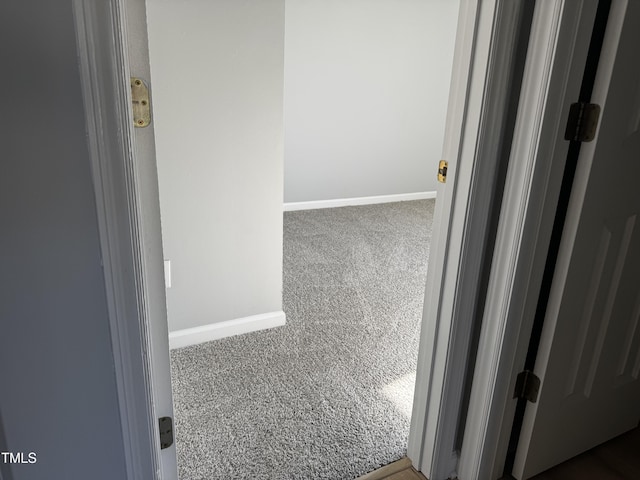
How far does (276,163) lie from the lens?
2.10 m

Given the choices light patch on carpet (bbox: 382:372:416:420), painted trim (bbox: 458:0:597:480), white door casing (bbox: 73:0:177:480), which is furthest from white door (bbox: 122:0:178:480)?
light patch on carpet (bbox: 382:372:416:420)

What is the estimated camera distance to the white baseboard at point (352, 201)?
4.46 m

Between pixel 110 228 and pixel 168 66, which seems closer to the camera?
pixel 110 228

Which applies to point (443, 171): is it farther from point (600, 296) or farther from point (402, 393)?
point (402, 393)

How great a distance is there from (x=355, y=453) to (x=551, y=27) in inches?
53.9

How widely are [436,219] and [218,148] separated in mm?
1050

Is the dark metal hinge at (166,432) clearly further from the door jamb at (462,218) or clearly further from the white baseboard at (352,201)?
the white baseboard at (352,201)

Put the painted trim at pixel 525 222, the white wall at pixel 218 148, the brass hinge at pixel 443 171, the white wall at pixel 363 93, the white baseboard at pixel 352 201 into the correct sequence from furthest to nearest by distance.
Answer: the white baseboard at pixel 352 201 → the white wall at pixel 363 93 → the white wall at pixel 218 148 → the brass hinge at pixel 443 171 → the painted trim at pixel 525 222

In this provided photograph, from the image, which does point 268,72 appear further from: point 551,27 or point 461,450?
point 461,450

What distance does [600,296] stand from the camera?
53.2 inches

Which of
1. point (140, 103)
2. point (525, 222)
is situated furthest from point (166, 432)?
point (525, 222)

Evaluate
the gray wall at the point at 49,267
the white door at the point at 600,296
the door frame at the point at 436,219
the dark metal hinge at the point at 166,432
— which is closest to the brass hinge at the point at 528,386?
the white door at the point at 600,296

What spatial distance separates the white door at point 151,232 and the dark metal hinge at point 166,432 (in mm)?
11

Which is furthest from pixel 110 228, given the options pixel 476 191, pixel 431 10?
pixel 431 10
